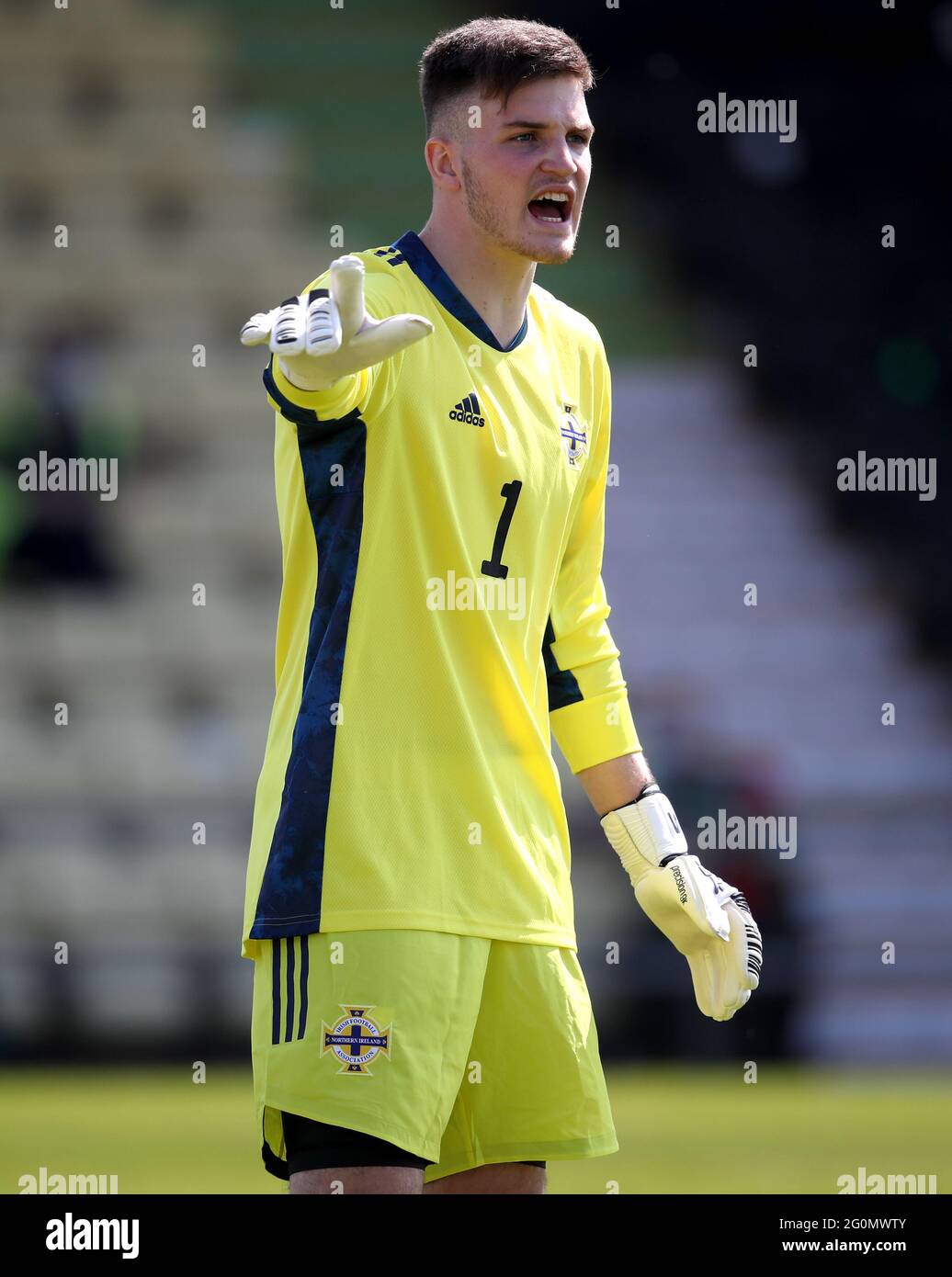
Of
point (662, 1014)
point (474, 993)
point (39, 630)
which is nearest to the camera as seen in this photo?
point (474, 993)

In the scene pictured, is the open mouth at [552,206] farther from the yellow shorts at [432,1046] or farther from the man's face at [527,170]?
the yellow shorts at [432,1046]

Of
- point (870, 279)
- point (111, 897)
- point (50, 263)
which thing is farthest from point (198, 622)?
point (870, 279)

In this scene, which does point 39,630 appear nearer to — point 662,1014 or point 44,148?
point 44,148

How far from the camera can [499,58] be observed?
7.85 feet

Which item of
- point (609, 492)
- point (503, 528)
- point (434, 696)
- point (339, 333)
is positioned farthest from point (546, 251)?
point (609, 492)

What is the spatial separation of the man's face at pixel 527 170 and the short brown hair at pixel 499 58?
2cm

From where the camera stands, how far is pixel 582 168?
244 centimetres

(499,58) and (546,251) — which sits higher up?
(499,58)

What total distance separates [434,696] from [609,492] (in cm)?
619

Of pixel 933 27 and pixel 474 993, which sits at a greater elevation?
pixel 933 27

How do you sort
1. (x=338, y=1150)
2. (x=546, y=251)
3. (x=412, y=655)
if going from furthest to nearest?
(x=546, y=251)
(x=412, y=655)
(x=338, y=1150)

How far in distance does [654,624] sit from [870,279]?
1987mm

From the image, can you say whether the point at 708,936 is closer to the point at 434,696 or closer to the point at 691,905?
the point at 691,905

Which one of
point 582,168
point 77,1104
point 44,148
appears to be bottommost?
point 77,1104
